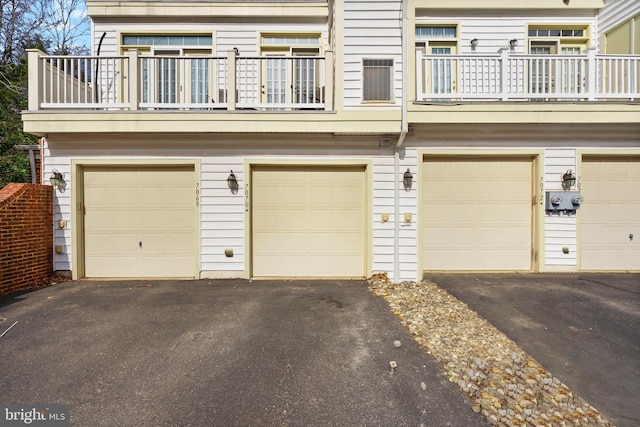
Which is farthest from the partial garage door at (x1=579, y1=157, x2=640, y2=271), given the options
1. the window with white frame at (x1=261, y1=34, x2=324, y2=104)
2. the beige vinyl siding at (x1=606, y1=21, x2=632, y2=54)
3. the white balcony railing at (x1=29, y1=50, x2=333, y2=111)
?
the window with white frame at (x1=261, y1=34, x2=324, y2=104)

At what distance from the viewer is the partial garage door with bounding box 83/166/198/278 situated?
6062mm

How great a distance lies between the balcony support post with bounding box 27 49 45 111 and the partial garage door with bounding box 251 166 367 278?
4.04 meters

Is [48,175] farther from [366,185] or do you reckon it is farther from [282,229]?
[366,185]

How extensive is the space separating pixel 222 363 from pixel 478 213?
5.44 metres

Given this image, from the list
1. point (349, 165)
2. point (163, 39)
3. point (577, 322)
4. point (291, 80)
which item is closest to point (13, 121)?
point (163, 39)

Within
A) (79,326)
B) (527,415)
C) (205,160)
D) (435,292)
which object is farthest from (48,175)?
(527,415)

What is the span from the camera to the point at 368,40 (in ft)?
18.3

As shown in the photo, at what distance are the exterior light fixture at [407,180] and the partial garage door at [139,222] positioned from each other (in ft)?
13.5

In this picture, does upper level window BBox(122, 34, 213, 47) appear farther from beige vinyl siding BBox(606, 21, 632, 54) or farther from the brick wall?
beige vinyl siding BBox(606, 21, 632, 54)

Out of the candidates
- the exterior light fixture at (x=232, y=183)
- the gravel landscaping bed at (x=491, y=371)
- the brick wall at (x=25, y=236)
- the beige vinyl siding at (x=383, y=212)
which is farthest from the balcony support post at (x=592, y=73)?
the brick wall at (x=25, y=236)

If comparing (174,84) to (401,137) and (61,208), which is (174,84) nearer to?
(61,208)

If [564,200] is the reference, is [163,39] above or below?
above

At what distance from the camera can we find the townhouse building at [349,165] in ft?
18.3

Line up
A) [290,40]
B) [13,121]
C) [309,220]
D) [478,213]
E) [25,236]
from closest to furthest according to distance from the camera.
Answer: [25,236] → [309,220] → [478,213] → [290,40] → [13,121]
